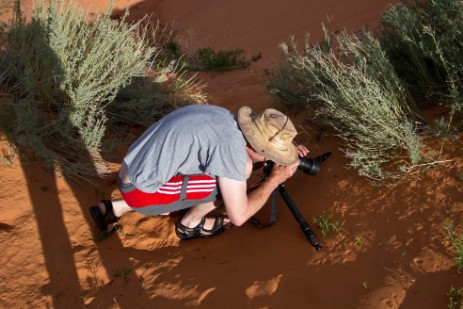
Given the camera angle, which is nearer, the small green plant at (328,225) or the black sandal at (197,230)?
the small green plant at (328,225)

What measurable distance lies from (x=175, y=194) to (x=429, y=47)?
210cm

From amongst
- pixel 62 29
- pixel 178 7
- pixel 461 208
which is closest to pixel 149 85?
pixel 62 29

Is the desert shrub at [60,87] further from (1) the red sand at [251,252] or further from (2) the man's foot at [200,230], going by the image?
(2) the man's foot at [200,230]

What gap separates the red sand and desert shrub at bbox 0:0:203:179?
0.24m

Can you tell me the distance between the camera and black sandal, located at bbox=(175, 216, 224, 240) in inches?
124

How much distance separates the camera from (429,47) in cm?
326

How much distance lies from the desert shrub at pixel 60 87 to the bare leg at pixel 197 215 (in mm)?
996

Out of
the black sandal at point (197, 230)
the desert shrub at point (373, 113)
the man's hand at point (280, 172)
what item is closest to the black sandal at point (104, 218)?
the black sandal at point (197, 230)

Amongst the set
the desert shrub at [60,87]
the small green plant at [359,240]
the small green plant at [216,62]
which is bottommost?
the small green plant at [359,240]

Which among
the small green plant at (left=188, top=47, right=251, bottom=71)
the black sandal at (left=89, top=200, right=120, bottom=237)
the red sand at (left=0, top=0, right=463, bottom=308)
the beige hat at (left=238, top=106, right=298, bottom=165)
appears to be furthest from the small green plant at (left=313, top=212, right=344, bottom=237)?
the small green plant at (left=188, top=47, right=251, bottom=71)

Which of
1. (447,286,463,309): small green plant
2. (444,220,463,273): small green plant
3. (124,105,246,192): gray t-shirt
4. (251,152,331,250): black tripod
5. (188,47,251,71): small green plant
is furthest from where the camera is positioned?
(188,47,251,71): small green plant

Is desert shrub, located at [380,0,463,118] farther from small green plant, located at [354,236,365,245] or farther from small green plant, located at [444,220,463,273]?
small green plant, located at [354,236,365,245]

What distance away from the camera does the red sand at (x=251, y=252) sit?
8.11ft

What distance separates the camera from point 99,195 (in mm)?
3545
